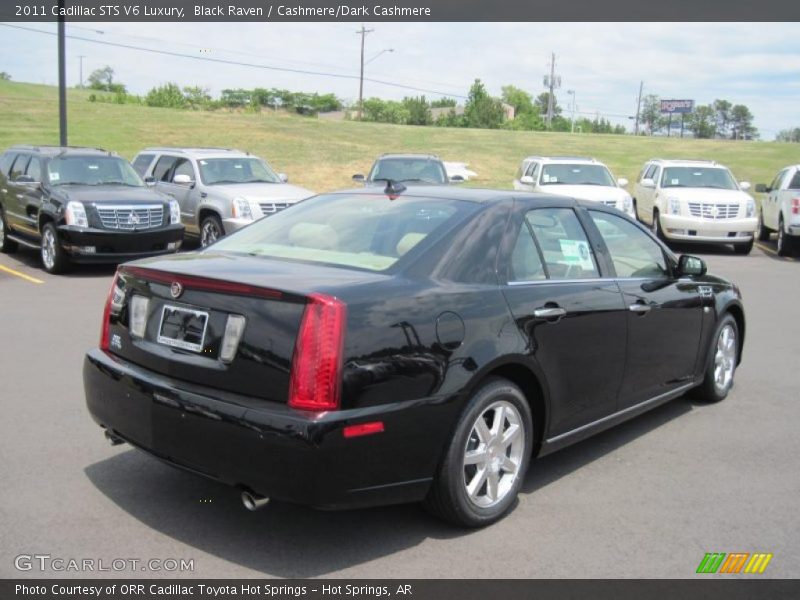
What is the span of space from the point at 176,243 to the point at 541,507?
391 inches

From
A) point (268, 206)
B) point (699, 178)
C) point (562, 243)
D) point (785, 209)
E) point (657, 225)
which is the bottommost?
point (657, 225)

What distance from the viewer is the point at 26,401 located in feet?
19.6

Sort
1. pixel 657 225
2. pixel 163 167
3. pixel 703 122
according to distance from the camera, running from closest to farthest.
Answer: pixel 163 167, pixel 657 225, pixel 703 122

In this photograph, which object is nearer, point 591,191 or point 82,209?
point 82,209

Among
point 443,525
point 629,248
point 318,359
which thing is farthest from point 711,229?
point 318,359

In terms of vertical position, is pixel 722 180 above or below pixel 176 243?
above

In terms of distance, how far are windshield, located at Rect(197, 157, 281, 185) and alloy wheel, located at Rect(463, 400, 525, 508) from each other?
1201cm

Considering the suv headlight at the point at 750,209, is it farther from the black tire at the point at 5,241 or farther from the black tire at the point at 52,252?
the black tire at the point at 5,241

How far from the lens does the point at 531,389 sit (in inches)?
174

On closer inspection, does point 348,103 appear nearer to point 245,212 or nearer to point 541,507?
point 245,212

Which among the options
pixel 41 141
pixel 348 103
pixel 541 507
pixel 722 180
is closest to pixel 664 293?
pixel 541 507

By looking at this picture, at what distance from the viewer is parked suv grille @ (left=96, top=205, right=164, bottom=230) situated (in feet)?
40.5

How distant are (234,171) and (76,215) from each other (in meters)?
4.12

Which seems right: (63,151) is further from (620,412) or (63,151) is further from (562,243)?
(620,412)
